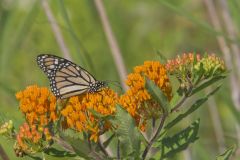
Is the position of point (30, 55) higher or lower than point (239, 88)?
higher

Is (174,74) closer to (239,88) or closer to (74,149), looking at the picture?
(74,149)

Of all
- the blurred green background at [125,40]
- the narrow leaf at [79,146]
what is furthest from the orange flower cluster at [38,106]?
the blurred green background at [125,40]

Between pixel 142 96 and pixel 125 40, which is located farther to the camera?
pixel 125 40

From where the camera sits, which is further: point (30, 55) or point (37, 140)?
point (30, 55)

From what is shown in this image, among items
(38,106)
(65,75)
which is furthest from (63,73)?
(38,106)

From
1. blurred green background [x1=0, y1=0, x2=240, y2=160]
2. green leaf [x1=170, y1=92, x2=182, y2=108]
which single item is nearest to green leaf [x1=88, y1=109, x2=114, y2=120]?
green leaf [x1=170, y1=92, x2=182, y2=108]

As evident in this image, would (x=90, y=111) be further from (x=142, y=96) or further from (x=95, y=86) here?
(x=95, y=86)

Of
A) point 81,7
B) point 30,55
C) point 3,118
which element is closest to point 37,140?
point 3,118
